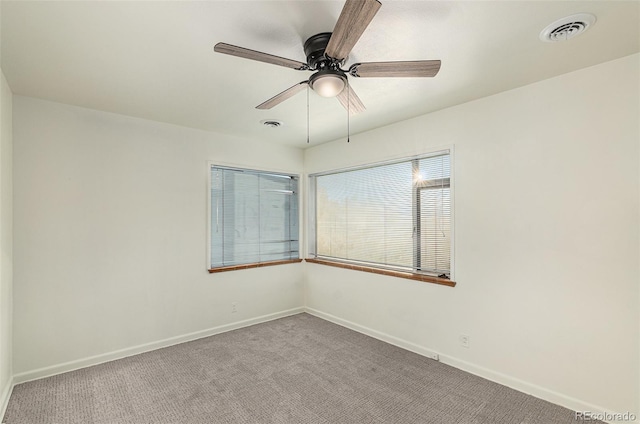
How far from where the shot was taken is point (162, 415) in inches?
86.4

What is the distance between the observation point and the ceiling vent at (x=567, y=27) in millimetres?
1646

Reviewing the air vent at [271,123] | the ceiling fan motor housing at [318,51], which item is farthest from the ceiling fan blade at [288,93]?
the air vent at [271,123]

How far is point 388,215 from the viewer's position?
11.8 feet

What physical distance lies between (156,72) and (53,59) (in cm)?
63

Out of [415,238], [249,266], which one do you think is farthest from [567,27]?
[249,266]

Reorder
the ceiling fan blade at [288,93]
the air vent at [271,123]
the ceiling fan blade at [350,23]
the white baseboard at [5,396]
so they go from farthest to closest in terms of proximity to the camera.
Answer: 1. the air vent at [271,123]
2. the white baseboard at [5,396]
3. the ceiling fan blade at [288,93]
4. the ceiling fan blade at [350,23]

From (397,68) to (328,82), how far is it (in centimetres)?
40

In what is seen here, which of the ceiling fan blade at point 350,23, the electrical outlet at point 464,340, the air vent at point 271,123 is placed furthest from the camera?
the air vent at point 271,123

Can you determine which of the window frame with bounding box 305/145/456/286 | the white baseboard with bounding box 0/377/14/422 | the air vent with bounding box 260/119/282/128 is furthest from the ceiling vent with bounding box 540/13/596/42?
the white baseboard with bounding box 0/377/14/422

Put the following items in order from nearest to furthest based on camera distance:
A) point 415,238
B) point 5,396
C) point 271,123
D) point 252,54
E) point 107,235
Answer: point 252,54 < point 5,396 < point 107,235 < point 415,238 < point 271,123

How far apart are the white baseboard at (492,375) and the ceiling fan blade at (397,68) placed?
99.0 inches

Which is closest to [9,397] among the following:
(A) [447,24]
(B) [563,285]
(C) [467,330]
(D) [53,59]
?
(D) [53,59]

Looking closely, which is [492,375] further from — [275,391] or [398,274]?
[275,391]

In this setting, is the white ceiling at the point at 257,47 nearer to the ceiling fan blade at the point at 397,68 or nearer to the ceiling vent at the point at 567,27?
the ceiling vent at the point at 567,27
